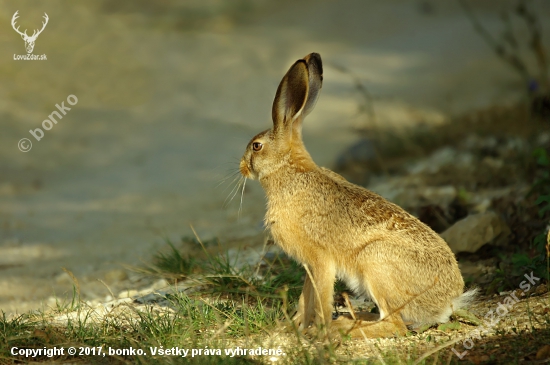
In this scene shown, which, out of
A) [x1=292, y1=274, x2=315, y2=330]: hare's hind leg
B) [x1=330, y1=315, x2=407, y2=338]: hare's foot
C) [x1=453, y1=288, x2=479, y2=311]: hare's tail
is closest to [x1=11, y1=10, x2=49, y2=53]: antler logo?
[x1=292, y1=274, x2=315, y2=330]: hare's hind leg

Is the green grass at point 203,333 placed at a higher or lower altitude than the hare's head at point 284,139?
lower

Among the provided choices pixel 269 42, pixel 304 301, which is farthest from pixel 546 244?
pixel 269 42

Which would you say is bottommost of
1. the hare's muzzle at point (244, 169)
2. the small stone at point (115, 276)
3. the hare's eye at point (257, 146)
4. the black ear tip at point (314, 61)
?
the small stone at point (115, 276)

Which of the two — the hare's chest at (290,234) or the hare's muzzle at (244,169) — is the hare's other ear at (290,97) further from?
the hare's chest at (290,234)

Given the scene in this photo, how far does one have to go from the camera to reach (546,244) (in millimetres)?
5109

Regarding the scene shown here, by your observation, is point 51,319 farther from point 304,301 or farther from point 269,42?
point 269,42

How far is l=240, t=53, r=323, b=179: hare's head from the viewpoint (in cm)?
487

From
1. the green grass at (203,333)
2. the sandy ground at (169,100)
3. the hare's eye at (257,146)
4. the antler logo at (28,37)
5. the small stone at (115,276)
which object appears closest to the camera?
the green grass at (203,333)

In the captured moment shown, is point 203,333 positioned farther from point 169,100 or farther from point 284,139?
point 169,100

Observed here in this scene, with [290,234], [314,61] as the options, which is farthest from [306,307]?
[314,61]

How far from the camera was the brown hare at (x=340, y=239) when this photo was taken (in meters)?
4.52

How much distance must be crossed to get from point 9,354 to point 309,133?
290 inches

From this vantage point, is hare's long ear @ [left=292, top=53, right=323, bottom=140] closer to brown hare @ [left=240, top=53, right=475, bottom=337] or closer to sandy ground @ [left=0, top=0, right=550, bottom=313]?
brown hare @ [left=240, top=53, right=475, bottom=337]

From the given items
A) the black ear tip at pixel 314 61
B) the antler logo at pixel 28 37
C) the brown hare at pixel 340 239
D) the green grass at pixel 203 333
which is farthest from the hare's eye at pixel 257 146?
the antler logo at pixel 28 37
